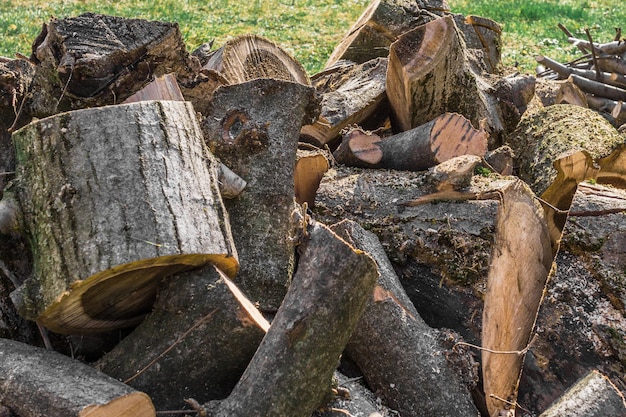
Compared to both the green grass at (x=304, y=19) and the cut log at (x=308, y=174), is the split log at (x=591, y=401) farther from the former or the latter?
the green grass at (x=304, y=19)

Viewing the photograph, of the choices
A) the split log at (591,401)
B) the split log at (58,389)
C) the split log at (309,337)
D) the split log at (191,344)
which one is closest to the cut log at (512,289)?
the split log at (591,401)

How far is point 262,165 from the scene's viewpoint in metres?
3.00

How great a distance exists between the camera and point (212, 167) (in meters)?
2.68

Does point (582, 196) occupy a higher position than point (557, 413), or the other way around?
point (582, 196)

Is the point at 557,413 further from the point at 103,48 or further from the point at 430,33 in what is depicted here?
the point at 103,48

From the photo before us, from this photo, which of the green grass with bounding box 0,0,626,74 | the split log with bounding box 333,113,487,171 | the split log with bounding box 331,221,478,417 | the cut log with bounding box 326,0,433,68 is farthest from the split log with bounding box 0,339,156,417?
the green grass with bounding box 0,0,626,74

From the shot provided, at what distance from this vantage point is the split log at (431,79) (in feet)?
12.1

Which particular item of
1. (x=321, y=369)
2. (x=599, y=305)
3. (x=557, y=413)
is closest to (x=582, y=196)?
(x=599, y=305)

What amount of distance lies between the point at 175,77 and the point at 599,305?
86.3 inches

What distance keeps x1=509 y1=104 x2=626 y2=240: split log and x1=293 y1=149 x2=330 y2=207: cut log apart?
1.10 meters

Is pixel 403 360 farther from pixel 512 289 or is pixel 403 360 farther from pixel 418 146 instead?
pixel 418 146

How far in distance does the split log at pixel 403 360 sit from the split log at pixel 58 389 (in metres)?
0.94

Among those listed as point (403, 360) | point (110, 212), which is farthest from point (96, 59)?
point (403, 360)

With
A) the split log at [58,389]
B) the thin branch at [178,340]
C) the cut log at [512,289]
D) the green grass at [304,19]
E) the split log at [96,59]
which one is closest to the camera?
the split log at [58,389]
